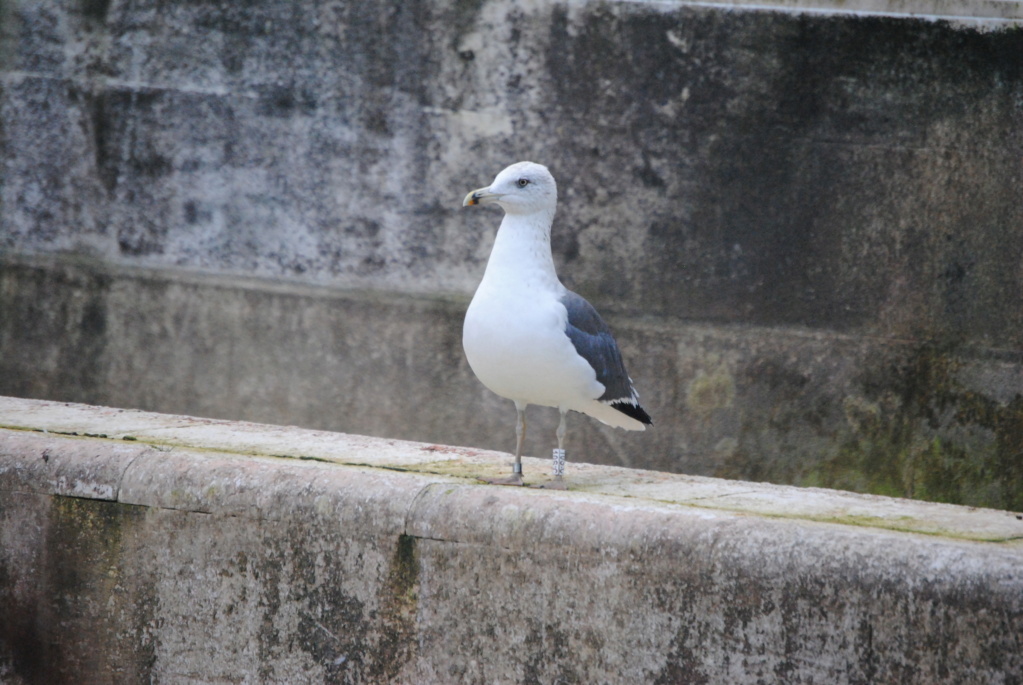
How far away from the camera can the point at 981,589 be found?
7.68 ft

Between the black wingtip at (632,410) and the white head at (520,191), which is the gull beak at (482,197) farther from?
the black wingtip at (632,410)

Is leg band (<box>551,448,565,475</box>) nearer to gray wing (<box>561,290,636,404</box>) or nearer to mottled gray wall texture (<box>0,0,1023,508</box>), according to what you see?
gray wing (<box>561,290,636,404</box>)

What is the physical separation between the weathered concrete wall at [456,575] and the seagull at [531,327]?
1.04 feet

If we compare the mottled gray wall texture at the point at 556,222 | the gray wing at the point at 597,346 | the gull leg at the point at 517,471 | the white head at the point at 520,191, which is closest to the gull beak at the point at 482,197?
the white head at the point at 520,191

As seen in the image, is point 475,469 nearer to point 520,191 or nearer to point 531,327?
point 531,327

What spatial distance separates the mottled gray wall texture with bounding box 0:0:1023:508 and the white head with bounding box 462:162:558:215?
1303 mm

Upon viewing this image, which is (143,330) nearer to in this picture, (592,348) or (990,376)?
(592,348)

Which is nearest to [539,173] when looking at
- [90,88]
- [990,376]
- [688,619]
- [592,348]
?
[592,348]

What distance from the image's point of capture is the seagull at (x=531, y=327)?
118 inches

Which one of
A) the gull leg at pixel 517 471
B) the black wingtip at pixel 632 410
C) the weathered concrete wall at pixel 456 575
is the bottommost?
the weathered concrete wall at pixel 456 575

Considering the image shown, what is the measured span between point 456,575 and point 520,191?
1161mm

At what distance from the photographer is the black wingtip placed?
3.30 m

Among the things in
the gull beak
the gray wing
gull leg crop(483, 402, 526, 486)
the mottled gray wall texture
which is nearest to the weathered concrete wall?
gull leg crop(483, 402, 526, 486)

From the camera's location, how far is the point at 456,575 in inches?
109
